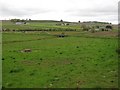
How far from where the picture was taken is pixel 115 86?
56.4ft

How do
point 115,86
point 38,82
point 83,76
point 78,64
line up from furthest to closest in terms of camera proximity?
1. point 78,64
2. point 83,76
3. point 38,82
4. point 115,86

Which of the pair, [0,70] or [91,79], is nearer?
[91,79]

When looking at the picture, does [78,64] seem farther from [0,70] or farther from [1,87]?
[1,87]

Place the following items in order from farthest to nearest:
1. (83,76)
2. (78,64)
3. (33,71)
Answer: (78,64) → (33,71) → (83,76)

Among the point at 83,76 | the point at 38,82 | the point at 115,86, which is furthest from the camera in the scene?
the point at 83,76

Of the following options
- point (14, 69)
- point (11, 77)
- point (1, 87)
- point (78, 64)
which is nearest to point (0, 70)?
point (14, 69)

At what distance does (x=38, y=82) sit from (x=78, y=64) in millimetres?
8144

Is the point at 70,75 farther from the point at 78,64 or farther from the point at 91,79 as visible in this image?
the point at 78,64

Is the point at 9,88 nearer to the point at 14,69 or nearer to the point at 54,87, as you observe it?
the point at 54,87

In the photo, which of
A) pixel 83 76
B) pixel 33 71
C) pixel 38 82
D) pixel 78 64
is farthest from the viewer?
pixel 78 64

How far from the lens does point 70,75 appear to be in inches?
822

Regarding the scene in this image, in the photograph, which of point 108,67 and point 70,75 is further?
point 108,67

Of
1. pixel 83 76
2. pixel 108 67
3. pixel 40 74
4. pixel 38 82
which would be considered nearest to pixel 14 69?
pixel 40 74

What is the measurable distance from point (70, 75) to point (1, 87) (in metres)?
5.92
